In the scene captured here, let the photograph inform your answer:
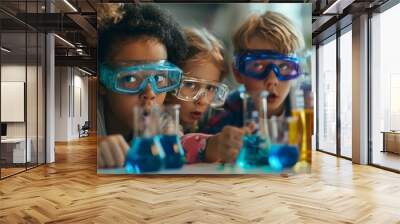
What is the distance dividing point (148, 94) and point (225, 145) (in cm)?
152

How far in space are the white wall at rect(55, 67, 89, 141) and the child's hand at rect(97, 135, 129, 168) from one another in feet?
34.9

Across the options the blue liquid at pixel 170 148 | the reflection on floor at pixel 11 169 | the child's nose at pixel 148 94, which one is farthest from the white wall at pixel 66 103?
the child's nose at pixel 148 94

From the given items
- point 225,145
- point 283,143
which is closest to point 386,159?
point 225,145

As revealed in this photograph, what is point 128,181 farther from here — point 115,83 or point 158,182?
point 115,83

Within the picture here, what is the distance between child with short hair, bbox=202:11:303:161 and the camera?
2677 millimetres

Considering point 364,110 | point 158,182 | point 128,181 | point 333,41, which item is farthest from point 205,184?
point 333,41

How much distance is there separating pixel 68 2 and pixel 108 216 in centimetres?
330

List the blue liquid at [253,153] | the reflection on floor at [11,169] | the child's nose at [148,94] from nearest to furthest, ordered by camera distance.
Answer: the child's nose at [148,94] → the blue liquid at [253,153] → the reflection on floor at [11,169]

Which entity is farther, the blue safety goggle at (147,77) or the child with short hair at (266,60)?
the child with short hair at (266,60)

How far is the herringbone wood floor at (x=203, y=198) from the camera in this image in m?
3.56

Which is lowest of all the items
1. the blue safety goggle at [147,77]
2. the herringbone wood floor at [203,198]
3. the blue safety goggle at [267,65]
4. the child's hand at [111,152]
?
→ the herringbone wood floor at [203,198]

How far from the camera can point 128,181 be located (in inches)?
210

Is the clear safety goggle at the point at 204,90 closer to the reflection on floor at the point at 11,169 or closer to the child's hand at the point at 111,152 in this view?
the child's hand at the point at 111,152

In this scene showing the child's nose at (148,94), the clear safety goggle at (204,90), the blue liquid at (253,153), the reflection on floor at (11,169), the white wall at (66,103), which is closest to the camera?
the child's nose at (148,94)
